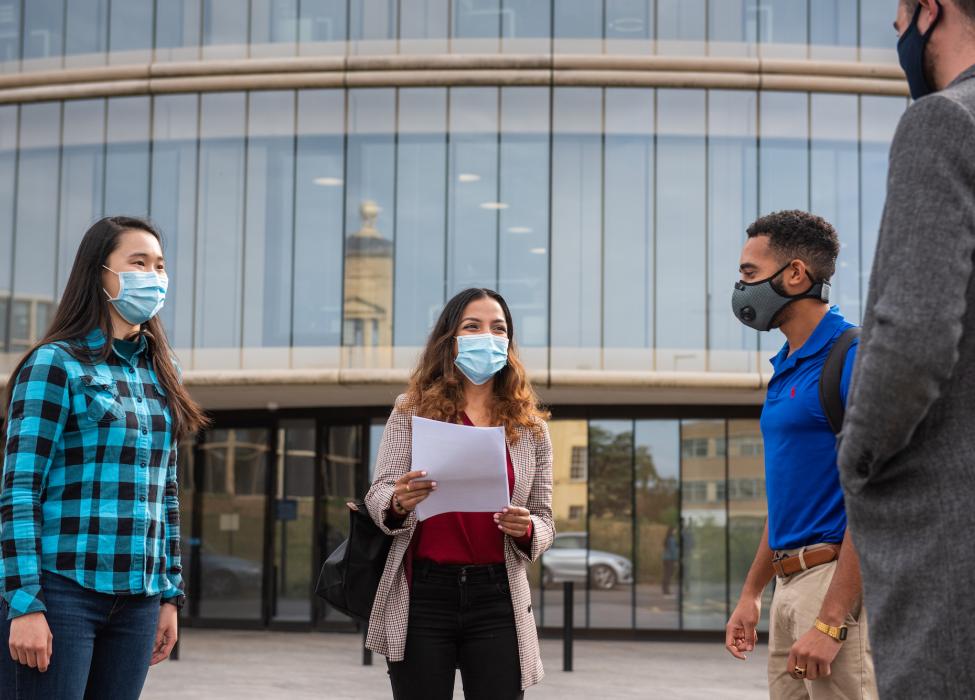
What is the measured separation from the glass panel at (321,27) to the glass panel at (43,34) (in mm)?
4371

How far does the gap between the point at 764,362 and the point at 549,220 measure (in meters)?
4.15

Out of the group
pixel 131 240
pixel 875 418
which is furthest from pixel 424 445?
pixel 875 418

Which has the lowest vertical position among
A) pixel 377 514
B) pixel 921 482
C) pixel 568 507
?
pixel 568 507

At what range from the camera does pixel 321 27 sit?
20312 mm

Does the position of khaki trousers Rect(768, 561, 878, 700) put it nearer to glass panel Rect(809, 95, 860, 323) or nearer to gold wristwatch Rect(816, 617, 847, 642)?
gold wristwatch Rect(816, 617, 847, 642)

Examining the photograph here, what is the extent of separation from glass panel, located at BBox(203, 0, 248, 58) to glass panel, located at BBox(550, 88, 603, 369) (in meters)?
5.50

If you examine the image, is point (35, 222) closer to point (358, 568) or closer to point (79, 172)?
point (79, 172)

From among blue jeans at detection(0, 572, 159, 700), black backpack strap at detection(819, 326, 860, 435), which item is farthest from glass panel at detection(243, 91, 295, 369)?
black backpack strap at detection(819, 326, 860, 435)

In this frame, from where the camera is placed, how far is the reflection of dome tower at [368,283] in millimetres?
19594

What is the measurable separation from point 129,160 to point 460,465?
58.9 feet

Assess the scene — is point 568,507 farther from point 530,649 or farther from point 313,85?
point 530,649

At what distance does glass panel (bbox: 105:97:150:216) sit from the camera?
20453mm

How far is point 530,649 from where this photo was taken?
4.13 meters

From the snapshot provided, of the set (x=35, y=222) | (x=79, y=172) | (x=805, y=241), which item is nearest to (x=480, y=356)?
(x=805, y=241)
